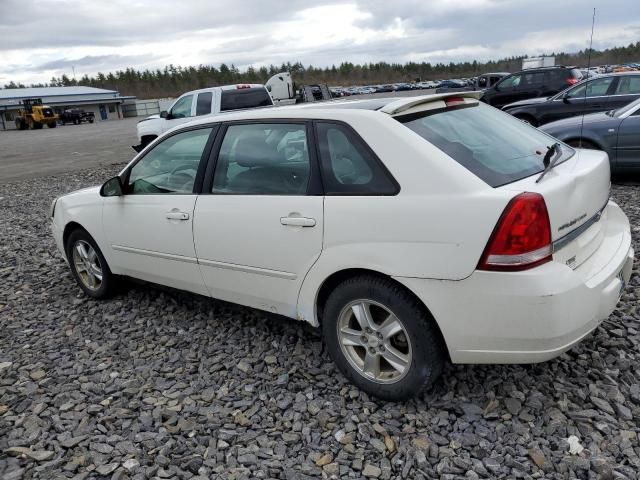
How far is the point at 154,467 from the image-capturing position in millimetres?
2684

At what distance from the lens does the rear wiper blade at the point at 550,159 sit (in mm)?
2782

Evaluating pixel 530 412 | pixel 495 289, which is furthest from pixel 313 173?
pixel 530 412

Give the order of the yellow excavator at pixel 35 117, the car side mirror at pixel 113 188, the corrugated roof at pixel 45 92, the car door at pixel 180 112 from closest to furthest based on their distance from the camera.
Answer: the car side mirror at pixel 113 188 < the car door at pixel 180 112 < the yellow excavator at pixel 35 117 < the corrugated roof at pixel 45 92

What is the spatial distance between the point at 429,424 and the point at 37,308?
377 centimetres

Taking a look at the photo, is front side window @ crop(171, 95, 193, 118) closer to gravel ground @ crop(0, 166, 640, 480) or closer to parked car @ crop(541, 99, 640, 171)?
parked car @ crop(541, 99, 640, 171)

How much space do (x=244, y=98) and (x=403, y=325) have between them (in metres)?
12.8

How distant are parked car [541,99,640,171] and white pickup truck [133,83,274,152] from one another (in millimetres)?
8920

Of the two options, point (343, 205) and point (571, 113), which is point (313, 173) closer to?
point (343, 205)

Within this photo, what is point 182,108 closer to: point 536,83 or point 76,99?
point 536,83

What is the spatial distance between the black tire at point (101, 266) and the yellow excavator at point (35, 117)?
169 feet

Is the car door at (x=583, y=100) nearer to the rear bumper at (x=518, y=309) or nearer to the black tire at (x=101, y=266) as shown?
the rear bumper at (x=518, y=309)

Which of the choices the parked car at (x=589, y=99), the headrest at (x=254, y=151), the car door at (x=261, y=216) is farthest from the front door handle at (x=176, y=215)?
the parked car at (x=589, y=99)

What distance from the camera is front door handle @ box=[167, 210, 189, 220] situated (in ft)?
12.1

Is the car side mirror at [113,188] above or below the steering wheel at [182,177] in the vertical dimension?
below
